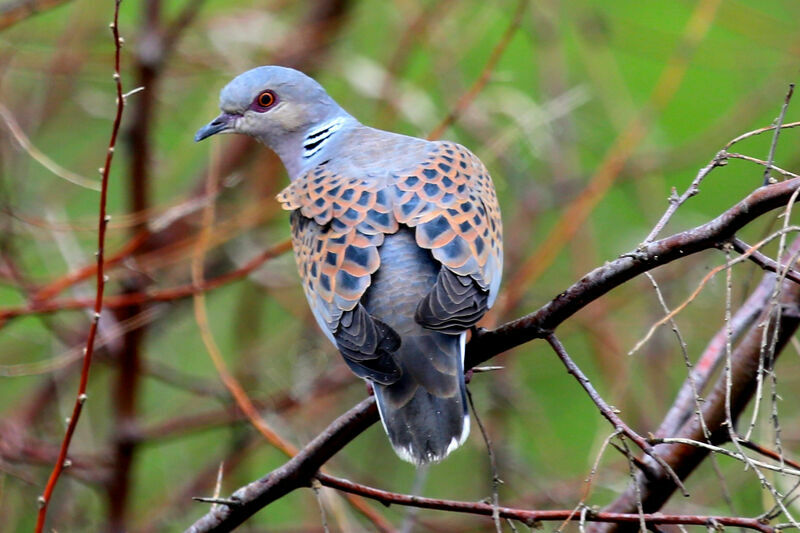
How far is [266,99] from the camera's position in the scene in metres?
3.51

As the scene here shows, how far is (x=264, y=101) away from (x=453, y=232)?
1225 millimetres

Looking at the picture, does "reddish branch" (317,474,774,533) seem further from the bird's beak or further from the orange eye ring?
the orange eye ring

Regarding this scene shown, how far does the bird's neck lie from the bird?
194 mm

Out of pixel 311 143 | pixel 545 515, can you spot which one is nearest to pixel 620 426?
pixel 545 515

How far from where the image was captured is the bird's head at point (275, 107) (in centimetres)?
345

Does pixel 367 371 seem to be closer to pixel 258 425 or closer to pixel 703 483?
pixel 258 425

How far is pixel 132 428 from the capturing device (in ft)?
13.0

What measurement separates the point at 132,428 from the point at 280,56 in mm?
1899

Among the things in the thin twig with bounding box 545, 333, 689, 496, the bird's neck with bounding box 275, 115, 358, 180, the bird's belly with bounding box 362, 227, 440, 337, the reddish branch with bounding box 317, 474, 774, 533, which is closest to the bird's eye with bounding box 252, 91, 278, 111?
the bird's neck with bounding box 275, 115, 358, 180

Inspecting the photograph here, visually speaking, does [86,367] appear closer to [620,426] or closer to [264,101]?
[620,426]

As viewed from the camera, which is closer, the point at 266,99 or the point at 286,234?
the point at 266,99

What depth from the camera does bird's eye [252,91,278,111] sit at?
3.50 m

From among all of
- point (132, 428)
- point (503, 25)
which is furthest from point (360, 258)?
point (503, 25)

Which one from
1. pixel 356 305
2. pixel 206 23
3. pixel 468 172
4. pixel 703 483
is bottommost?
pixel 703 483
